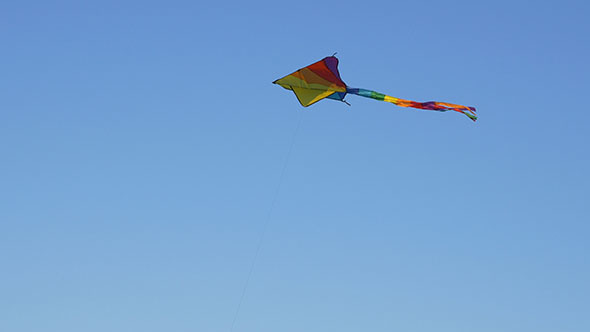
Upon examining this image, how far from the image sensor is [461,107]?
3250 centimetres

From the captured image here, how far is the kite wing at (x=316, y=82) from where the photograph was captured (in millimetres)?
36781

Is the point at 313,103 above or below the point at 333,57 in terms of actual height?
below

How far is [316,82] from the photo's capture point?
3722 centimetres

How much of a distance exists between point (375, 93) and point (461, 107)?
14.6 ft

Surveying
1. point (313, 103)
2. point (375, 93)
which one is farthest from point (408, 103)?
point (313, 103)

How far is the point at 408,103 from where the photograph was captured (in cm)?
3456

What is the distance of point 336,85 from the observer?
121ft

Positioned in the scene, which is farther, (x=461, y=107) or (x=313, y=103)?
(x=313, y=103)

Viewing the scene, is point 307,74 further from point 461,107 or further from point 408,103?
point 461,107

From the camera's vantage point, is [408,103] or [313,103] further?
[313,103]

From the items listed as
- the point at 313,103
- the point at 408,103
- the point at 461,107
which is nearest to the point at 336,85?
the point at 313,103

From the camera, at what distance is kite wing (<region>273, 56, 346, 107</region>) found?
121 ft

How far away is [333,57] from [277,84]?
3.01 meters

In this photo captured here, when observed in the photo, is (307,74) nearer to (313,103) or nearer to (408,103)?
(313,103)
